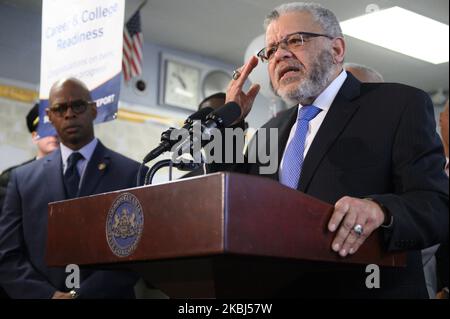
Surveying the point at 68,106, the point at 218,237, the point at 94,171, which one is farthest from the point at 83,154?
the point at 218,237

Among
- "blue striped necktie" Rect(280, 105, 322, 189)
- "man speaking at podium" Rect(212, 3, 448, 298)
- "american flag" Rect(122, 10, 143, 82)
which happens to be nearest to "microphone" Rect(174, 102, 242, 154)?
"man speaking at podium" Rect(212, 3, 448, 298)

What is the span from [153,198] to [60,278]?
3.39 feet

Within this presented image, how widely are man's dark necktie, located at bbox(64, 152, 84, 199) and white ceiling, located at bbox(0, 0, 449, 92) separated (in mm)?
499

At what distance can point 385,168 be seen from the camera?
142 cm

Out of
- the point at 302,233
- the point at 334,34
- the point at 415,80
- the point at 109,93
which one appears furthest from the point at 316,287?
the point at 415,80

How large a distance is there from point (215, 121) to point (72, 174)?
0.91m

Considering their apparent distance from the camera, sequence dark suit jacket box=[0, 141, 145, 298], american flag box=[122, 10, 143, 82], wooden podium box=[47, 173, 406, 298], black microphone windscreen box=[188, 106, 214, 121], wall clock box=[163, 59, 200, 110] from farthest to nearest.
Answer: wall clock box=[163, 59, 200, 110] < american flag box=[122, 10, 143, 82] < dark suit jacket box=[0, 141, 145, 298] < black microphone windscreen box=[188, 106, 214, 121] < wooden podium box=[47, 173, 406, 298]

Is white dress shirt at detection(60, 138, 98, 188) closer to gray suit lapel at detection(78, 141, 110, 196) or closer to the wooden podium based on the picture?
gray suit lapel at detection(78, 141, 110, 196)

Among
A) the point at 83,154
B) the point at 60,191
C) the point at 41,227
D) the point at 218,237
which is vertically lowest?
the point at 218,237

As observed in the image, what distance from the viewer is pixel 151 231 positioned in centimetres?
101

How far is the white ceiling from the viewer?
1977 millimetres

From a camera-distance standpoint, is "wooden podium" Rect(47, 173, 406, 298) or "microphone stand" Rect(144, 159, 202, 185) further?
"microphone stand" Rect(144, 159, 202, 185)

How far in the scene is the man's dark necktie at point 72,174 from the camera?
79.6 inches

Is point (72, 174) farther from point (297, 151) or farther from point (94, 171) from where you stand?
point (297, 151)
